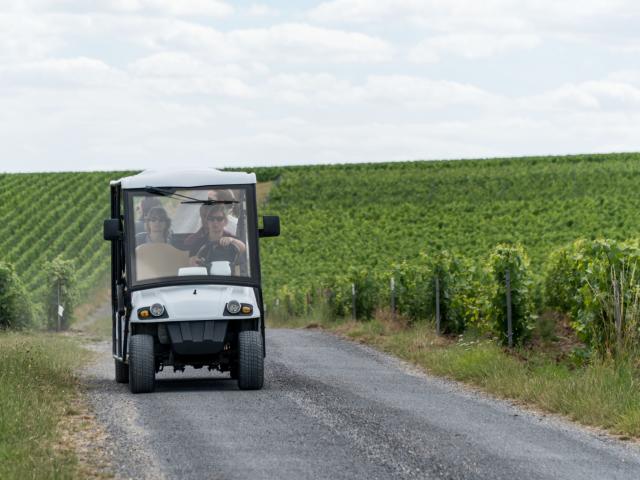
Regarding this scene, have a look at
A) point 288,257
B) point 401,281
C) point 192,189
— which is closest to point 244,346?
point 192,189

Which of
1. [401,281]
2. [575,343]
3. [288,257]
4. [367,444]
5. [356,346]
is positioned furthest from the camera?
[288,257]

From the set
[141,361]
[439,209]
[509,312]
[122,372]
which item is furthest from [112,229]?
[439,209]

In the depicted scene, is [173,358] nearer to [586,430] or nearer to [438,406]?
[438,406]

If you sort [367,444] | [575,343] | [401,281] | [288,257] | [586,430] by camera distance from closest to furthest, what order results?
[367,444], [586,430], [575,343], [401,281], [288,257]

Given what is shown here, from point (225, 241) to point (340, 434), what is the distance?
4647 millimetres

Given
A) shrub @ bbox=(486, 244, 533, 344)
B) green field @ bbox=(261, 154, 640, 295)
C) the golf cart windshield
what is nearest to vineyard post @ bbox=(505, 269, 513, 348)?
shrub @ bbox=(486, 244, 533, 344)

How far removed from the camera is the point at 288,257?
65.1 m

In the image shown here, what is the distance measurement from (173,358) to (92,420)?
2.65 metres

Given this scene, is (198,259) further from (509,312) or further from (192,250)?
(509,312)

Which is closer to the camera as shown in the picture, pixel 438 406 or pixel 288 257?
pixel 438 406

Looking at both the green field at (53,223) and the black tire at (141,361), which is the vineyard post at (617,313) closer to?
the black tire at (141,361)

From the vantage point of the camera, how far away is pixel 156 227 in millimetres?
14828

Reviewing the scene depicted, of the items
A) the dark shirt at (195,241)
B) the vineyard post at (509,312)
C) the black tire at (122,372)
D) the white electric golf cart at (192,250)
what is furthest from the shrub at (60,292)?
the dark shirt at (195,241)

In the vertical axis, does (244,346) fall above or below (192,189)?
below
